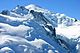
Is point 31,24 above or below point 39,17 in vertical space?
below

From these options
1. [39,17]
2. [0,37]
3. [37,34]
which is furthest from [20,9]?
[0,37]

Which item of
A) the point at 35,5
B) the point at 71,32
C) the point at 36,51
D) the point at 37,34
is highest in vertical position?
Result: the point at 35,5

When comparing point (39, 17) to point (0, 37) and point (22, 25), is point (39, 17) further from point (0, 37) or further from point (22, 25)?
point (0, 37)

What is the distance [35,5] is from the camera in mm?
140625

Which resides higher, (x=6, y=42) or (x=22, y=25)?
(x=22, y=25)

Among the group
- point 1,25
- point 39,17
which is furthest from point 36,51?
point 39,17

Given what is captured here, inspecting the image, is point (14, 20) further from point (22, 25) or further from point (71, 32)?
point (71, 32)

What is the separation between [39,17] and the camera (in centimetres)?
9688

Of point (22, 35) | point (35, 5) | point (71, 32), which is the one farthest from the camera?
point (35, 5)

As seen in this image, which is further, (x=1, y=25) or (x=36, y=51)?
(x=1, y=25)

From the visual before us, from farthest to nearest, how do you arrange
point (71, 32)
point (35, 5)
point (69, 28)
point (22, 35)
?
point (35, 5) → point (69, 28) → point (71, 32) → point (22, 35)

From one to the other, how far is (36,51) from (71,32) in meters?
37.1

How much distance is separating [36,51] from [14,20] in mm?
13000

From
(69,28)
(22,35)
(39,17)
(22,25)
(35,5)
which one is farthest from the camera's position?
(35,5)
